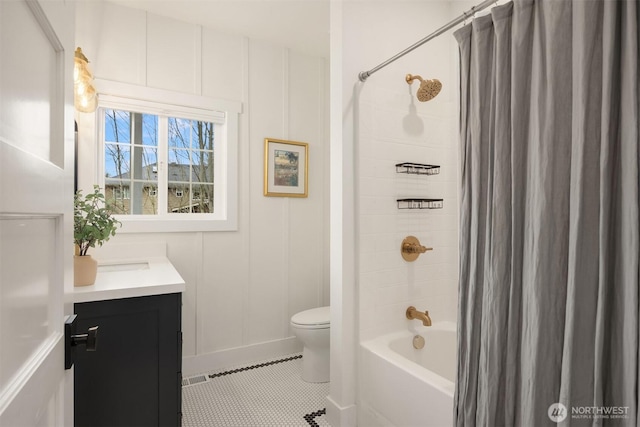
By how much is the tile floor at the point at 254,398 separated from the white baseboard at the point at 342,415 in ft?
0.24

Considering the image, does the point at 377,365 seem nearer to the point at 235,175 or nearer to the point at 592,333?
the point at 592,333

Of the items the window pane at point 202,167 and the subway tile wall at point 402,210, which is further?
the window pane at point 202,167

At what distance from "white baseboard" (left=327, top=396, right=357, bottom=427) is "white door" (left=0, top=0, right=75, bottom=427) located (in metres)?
1.47

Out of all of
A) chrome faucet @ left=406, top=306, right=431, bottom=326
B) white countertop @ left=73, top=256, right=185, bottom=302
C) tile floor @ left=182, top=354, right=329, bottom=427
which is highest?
white countertop @ left=73, top=256, right=185, bottom=302

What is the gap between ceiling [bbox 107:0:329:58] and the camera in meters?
2.38

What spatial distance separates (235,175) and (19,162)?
2327 millimetres

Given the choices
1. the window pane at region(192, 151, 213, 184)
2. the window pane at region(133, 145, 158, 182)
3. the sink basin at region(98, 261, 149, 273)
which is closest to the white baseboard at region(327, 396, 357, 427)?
the sink basin at region(98, 261, 149, 273)

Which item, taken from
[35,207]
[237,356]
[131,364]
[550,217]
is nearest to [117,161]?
[131,364]

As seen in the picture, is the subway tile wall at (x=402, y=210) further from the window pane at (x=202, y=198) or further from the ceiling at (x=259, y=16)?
the window pane at (x=202, y=198)

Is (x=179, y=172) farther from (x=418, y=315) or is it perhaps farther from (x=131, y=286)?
(x=418, y=315)

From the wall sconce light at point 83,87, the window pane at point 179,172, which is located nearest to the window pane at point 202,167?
the window pane at point 179,172

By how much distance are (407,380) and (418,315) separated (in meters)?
0.52

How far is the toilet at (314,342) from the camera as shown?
2.40m

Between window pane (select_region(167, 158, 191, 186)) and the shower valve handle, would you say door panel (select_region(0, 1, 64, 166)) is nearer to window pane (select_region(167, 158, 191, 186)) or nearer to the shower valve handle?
the shower valve handle
